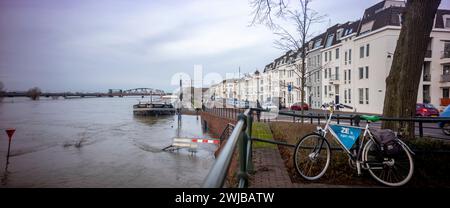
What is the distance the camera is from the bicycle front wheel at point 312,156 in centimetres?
434

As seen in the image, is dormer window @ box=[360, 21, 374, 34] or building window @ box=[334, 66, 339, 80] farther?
building window @ box=[334, 66, 339, 80]

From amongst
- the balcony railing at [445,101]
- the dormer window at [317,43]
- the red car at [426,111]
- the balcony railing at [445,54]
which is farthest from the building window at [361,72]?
the dormer window at [317,43]

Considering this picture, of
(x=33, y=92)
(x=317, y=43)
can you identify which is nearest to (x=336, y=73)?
(x=317, y=43)

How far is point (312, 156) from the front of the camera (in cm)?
438

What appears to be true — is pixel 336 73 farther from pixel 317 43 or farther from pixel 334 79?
pixel 317 43

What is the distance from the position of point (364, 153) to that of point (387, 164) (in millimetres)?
341

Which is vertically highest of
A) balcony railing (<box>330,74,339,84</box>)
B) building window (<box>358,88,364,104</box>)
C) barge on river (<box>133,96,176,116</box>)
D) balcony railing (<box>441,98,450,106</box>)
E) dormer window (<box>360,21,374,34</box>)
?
dormer window (<box>360,21,374,34</box>)

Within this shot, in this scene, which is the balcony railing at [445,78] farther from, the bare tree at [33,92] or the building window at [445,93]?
the bare tree at [33,92]

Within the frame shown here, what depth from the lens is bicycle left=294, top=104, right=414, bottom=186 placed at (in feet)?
13.2

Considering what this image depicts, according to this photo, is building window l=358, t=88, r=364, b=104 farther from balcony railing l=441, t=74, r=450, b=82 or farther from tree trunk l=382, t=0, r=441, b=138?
tree trunk l=382, t=0, r=441, b=138

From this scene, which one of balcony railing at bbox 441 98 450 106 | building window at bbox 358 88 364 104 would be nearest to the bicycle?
balcony railing at bbox 441 98 450 106
